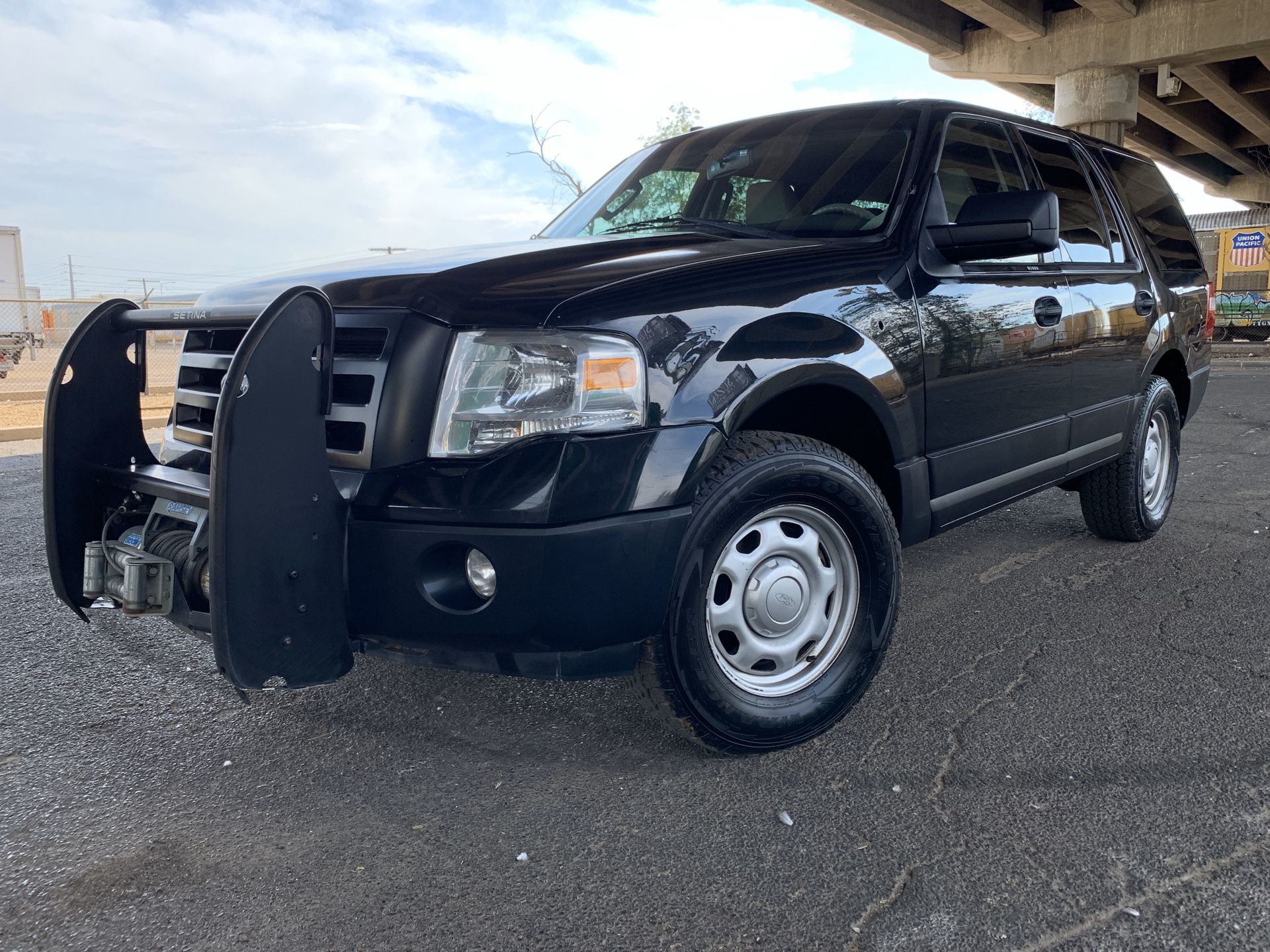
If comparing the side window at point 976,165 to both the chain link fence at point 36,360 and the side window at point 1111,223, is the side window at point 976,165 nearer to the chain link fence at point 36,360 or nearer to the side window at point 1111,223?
the side window at point 1111,223

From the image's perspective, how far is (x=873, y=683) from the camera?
307cm

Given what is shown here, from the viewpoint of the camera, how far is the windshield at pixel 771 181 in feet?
10.6

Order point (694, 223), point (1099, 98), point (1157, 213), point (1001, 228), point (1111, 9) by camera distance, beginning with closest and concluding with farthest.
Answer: point (1001, 228) < point (694, 223) < point (1157, 213) < point (1111, 9) < point (1099, 98)

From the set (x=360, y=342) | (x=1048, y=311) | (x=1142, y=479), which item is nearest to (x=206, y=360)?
(x=360, y=342)

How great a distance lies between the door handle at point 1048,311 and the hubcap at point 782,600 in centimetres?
142

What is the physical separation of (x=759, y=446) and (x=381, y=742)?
1.30 m

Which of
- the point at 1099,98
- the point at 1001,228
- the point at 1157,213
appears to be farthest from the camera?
the point at 1099,98

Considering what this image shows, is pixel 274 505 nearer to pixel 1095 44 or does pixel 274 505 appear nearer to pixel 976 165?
pixel 976 165

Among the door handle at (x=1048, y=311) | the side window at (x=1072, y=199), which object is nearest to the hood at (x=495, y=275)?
the door handle at (x=1048, y=311)

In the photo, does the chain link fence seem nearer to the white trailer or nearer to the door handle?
the white trailer

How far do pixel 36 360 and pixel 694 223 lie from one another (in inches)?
931

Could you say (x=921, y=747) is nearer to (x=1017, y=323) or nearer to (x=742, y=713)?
(x=742, y=713)

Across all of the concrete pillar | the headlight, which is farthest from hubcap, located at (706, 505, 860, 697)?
the concrete pillar

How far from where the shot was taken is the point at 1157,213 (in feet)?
16.1
